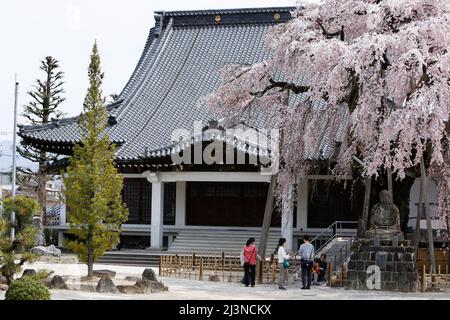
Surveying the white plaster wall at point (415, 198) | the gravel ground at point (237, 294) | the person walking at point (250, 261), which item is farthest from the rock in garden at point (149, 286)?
the white plaster wall at point (415, 198)

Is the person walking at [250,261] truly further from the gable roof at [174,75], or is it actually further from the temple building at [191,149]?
the gable roof at [174,75]

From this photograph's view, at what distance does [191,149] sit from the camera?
1331 inches

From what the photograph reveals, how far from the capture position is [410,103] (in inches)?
864

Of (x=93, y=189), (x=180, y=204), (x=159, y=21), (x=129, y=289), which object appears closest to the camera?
(x=129, y=289)

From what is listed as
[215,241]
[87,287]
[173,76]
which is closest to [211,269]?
[215,241]

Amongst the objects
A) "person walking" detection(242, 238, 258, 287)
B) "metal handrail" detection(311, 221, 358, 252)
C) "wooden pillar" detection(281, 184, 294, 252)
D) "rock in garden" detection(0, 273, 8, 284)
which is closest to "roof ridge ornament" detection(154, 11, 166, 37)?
"wooden pillar" detection(281, 184, 294, 252)

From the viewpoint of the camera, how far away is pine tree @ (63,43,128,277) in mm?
22703

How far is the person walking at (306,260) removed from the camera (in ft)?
73.4

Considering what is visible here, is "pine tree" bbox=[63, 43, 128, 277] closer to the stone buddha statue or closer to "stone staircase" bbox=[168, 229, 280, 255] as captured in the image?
the stone buddha statue

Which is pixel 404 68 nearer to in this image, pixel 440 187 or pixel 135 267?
pixel 440 187

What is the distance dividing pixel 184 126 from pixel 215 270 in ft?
39.4

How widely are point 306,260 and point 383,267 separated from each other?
79.8 inches

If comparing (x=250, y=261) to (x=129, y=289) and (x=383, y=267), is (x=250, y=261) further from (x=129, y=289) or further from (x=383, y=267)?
(x=129, y=289)

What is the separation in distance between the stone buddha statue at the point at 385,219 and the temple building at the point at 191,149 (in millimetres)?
6192
